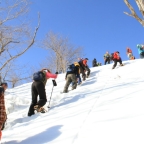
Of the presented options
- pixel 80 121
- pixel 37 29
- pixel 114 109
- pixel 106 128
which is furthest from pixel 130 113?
pixel 37 29

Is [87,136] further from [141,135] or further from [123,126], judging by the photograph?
[141,135]

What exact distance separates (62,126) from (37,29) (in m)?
7.66

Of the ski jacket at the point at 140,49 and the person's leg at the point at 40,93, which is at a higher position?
the ski jacket at the point at 140,49

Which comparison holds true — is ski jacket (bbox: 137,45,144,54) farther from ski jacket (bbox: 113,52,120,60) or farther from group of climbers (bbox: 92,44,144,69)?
ski jacket (bbox: 113,52,120,60)

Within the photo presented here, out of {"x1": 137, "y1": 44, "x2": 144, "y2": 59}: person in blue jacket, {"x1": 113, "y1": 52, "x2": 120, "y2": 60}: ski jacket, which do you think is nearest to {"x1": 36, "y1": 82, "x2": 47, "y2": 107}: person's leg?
{"x1": 113, "y1": 52, "x2": 120, "y2": 60}: ski jacket

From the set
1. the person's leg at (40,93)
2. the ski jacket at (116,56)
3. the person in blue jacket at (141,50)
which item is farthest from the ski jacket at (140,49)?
the person's leg at (40,93)

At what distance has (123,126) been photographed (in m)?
3.06

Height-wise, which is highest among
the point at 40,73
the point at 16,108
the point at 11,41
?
the point at 11,41

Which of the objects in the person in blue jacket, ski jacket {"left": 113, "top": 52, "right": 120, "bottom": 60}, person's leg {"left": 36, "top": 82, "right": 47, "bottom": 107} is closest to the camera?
person's leg {"left": 36, "top": 82, "right": 47, "bottom": 107}

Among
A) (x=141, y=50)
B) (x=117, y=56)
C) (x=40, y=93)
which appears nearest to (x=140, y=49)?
(x=141, y=50)

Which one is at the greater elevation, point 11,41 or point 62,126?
point 11,41

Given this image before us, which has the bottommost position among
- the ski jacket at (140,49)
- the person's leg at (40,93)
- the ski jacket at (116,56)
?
the person's leg at (40,93)

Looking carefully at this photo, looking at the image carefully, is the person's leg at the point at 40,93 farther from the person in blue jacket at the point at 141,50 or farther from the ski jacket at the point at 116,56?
the person in blue jacket at the point at 141,50

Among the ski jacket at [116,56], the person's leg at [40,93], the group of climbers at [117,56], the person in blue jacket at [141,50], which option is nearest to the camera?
the person's leg at [40,93]
